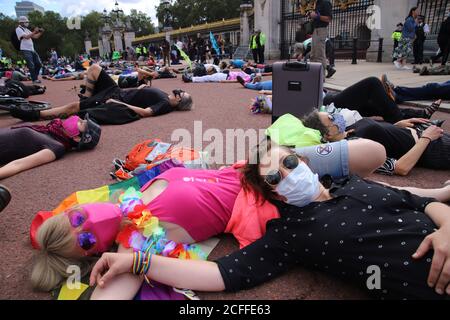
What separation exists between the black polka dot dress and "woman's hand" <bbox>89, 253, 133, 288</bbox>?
45 centimetres

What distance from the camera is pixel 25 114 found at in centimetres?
579

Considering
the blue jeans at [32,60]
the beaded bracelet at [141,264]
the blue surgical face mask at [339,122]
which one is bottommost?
the beaded bracelet at [141,264]

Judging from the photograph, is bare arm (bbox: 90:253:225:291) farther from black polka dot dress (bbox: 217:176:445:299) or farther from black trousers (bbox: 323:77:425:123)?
black trousers (bbox: 323:77:425:123)

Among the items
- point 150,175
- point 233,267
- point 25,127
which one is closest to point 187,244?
point 233,267

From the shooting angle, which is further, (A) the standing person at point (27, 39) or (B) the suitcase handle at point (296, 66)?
(A) the standing person at point (27, 39)

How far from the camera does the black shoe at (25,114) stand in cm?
575

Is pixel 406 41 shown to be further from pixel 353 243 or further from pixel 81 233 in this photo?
pixel 81 233

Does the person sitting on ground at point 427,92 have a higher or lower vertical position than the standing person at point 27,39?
lower

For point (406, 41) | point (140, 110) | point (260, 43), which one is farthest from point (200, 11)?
point (140, 110)

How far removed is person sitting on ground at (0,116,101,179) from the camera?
3.58 m

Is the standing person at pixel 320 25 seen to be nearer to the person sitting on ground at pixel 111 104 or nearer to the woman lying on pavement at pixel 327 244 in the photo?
the person sitting on ground at pixel 111 104

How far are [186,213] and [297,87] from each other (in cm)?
272

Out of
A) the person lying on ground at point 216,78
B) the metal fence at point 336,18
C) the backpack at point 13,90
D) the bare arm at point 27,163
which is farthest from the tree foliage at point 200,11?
the bare arm at point 27,163
